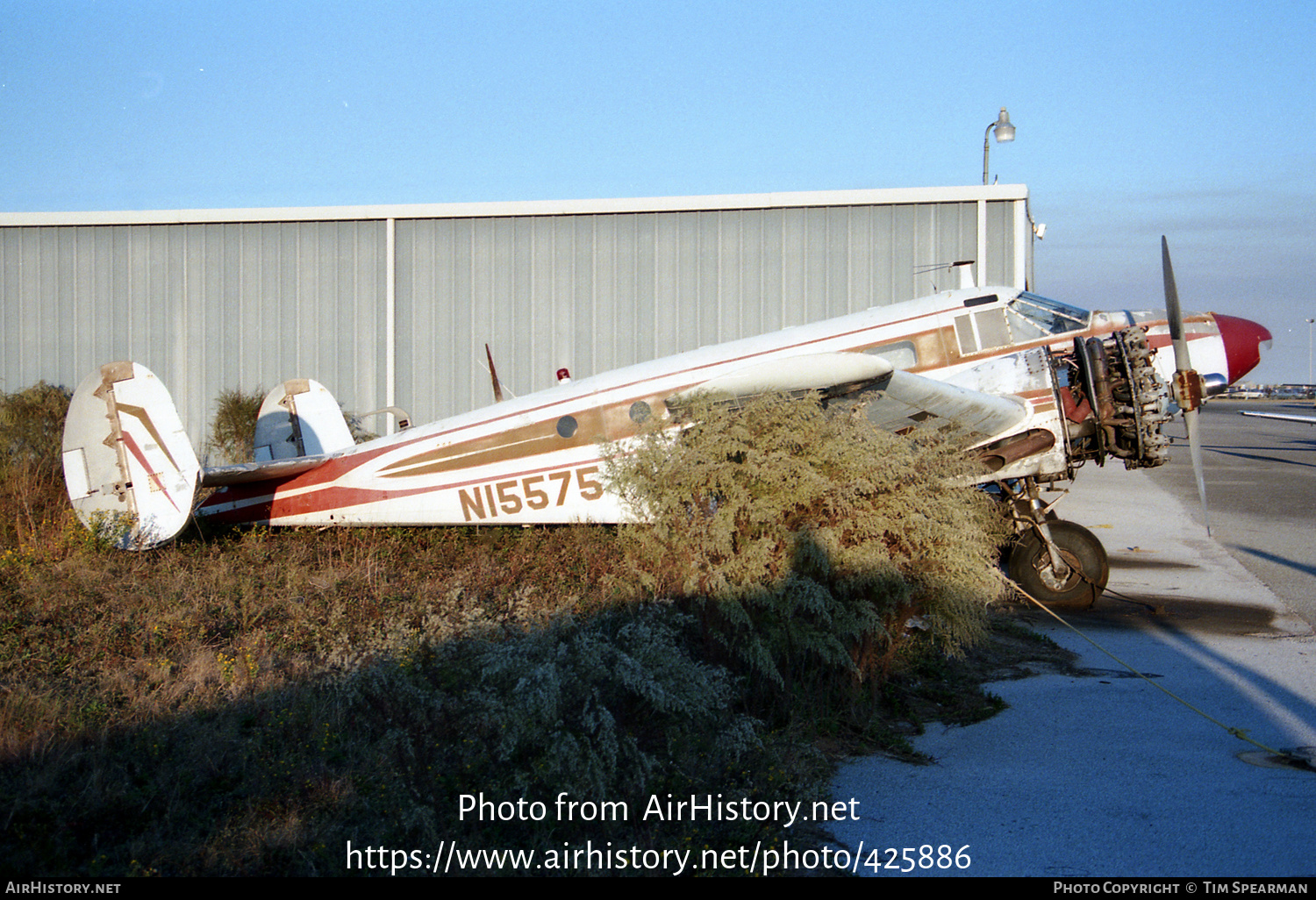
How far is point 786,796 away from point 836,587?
1579mm

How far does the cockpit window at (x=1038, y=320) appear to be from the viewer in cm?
848

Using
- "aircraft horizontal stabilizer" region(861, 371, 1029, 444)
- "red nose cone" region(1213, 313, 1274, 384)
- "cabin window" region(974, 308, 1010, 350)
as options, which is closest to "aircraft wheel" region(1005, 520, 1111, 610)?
"aircraft horizontal stabilizer" region(861, 371, 1029, 444)

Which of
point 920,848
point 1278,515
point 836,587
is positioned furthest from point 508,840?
point 1278,515

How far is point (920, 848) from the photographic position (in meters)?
3.63

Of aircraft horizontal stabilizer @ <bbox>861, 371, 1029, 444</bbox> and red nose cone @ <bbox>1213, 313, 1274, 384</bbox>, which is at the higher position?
red nose cone @ <bbox>1213, 313, 1274, 384</bbox>

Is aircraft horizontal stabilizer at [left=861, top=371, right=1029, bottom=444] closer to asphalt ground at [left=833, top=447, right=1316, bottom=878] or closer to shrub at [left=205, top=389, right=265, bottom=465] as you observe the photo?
asphalt ground at [left=833, top=447, right=1316, bottom=878]

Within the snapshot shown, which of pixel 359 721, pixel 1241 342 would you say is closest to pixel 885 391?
pixel 1241 342

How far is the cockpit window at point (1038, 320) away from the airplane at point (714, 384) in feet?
0.06

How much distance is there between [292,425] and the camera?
10.2m

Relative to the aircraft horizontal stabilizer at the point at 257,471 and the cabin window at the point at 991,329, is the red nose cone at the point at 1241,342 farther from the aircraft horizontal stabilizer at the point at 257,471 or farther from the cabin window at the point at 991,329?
the aircraft horizontal stabilizer at the point at 257,471

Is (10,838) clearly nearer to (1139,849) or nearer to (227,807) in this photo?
(227,807)

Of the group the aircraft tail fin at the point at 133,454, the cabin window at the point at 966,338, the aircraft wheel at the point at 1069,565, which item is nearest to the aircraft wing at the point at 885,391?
the cabin window at the point at 966,338

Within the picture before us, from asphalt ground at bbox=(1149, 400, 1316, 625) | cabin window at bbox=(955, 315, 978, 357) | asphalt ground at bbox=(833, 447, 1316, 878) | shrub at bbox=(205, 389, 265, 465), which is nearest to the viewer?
asphalt ground at bbox=(833, 447, 1316, 878)

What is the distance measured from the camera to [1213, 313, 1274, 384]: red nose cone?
885 cm
